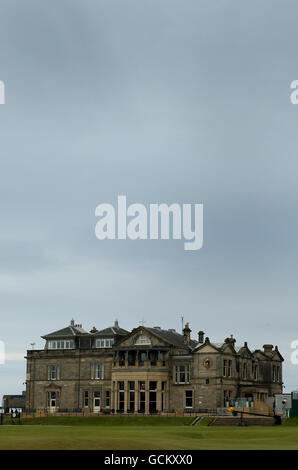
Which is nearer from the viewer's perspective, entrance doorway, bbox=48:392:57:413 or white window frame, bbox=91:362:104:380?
white window frame, bbox=91:362:104:380

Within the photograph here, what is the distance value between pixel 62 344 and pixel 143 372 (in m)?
16.6

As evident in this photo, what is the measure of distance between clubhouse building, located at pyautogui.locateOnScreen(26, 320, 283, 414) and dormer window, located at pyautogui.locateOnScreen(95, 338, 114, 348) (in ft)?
0.14

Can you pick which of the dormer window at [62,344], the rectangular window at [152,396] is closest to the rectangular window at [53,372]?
the dormer window at [62,344]

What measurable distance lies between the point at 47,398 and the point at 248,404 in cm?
3100

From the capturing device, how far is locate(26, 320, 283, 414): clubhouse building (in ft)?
349

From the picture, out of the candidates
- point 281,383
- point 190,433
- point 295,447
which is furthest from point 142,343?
point 295,447

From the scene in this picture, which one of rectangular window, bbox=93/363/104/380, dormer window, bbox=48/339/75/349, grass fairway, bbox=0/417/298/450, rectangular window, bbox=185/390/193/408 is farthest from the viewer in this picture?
dormer window, bbox=48/339/75/349

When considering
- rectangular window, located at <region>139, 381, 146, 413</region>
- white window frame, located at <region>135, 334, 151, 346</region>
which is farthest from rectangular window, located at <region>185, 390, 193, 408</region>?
white window frame, located at <region>135, 334, 151, 346</region>

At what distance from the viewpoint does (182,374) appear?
10838cm

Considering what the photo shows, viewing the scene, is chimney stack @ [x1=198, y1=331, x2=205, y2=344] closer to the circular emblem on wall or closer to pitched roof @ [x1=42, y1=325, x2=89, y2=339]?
the circular emblem on wall

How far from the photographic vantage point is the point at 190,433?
219ft

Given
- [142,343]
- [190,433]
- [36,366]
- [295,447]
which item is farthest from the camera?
[36,366]
